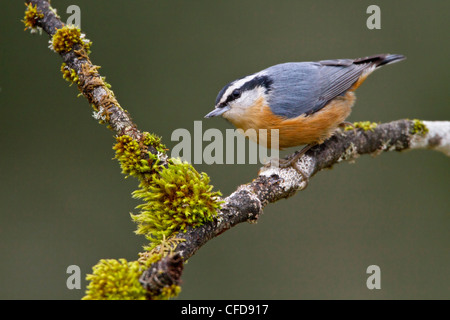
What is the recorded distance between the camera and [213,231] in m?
1.39

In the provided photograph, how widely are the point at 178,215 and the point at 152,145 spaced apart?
10.6 inches

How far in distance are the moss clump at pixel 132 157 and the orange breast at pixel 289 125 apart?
31.8 inches

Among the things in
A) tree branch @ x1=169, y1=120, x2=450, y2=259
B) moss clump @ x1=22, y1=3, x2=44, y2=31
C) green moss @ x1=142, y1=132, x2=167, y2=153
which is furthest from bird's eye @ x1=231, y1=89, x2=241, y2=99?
moss clump @ x1=22, y1=3, x2=44, y2=31

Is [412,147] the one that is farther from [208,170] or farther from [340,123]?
[208,170]

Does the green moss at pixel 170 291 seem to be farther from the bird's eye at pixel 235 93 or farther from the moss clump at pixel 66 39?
the bird's eye at pixel 235 93

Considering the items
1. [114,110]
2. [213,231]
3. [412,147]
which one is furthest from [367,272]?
[114,110]

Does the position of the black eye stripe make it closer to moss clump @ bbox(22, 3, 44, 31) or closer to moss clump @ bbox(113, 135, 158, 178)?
moss clump @ bbox(113, 135, 158, 178)

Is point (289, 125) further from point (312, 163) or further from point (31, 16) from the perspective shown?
point (31, 16)

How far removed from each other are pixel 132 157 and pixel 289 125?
951 mm

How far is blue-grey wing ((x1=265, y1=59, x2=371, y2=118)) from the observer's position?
2.18 m

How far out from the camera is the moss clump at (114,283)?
1073 millimetres

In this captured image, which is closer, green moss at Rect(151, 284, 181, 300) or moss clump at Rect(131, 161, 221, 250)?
green moss at Rect(151, 284, 181, 300)

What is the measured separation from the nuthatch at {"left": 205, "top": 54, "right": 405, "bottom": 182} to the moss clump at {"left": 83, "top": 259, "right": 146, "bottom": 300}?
1.07 metres

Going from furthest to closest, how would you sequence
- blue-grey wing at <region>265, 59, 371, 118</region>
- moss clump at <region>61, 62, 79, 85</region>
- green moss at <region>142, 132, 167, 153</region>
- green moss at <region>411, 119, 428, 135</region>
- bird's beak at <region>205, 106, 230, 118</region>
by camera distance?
green moss at <region>411, 119, 428, 135</region> < blue-grey wing at <region>265, 59, 371, 118</region> < bird's beak at <region>205, 106, 230, 118</region> < moss clump at <region>61, 62, 79, 85</region> < green moss at <region>142, 132, 167, 153</region>
